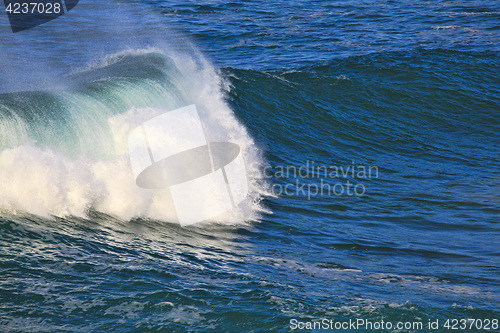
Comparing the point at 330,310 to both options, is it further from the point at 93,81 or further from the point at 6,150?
the point at 93,81

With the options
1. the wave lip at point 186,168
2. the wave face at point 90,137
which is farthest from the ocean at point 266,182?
the wave lip at point 186,168

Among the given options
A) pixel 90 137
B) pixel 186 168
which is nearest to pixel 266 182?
pixel 186 168

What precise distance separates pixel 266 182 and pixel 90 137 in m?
3.31

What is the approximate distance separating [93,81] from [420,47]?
10540 mm

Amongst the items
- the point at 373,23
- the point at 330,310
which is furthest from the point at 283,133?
the point at 373,23

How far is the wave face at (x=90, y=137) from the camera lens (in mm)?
7820

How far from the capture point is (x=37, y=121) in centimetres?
912

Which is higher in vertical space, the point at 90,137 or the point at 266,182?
the point at 90,137

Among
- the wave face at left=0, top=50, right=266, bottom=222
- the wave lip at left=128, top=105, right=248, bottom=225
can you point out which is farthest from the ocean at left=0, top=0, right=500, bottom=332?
the wave lip at left=128, top=105, right=248, bottom=225

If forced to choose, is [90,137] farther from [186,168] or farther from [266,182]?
[266,182]

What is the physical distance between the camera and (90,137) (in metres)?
9.56

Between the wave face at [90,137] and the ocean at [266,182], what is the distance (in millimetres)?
32

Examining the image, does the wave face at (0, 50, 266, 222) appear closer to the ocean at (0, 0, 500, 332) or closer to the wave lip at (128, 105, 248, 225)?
the ocean at (0, 0, 500, 332)

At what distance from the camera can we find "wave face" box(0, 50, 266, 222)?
25.7 feet
